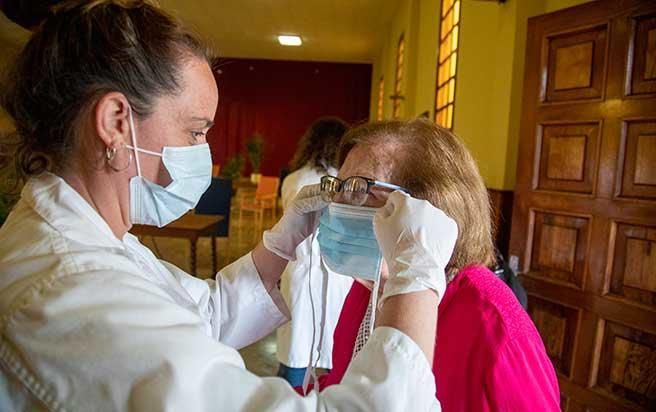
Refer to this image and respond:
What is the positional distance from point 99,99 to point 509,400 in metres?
0.82

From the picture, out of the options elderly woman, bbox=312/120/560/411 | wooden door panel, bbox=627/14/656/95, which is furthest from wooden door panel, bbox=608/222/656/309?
elderly woman, bbox=312/120/560/411

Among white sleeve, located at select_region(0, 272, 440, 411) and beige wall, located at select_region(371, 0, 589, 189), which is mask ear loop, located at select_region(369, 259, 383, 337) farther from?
beige wall, located at select_region(371, 0, 589, 189)

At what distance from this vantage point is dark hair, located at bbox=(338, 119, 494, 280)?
1051 mm

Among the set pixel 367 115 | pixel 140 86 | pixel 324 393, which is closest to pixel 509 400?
pixel 324 393

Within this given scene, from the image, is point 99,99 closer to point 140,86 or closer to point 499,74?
point 140,86

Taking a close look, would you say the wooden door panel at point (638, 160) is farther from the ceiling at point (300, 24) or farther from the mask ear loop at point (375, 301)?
the ceiling at point (300, 24)

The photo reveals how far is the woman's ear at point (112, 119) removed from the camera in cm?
75

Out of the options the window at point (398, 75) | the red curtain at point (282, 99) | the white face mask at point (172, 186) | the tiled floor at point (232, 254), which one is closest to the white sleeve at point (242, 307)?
the white face mask at point (172, 186)

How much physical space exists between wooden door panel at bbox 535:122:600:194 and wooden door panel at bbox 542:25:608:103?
4.9 inches

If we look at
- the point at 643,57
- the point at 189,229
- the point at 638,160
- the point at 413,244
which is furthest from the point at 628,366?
the point at 189,229

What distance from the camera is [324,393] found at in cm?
63

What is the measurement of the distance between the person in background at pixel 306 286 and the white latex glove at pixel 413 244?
1.25 metres

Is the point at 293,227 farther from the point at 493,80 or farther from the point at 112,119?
the point at 493,80

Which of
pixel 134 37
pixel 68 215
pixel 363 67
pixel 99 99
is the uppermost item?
pixel 363 67
